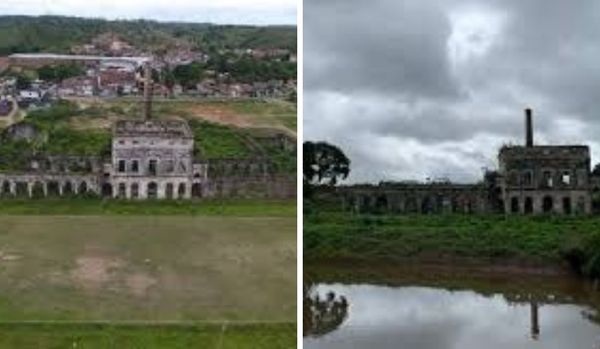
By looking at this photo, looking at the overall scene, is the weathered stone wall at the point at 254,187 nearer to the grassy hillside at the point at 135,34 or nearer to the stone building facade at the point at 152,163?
the stone building facade at the point at 152,163

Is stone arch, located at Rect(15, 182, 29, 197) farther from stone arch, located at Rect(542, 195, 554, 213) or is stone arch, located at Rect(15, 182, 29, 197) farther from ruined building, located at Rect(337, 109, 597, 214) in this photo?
stone arch, located at Rect(542, 195, 554, 213)

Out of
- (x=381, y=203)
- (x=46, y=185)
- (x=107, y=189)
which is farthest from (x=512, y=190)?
(x=46, y=185)

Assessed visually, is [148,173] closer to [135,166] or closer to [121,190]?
[135,166]

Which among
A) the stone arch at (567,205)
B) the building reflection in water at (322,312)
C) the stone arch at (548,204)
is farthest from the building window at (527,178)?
the building reflection in water at (322,312)

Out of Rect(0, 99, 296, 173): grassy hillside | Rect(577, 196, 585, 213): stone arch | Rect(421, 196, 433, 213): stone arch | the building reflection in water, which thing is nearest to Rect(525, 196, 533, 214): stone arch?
Rect(577, 196, 585, 213): stone arch

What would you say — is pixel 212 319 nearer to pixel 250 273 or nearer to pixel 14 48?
pixel 250 273

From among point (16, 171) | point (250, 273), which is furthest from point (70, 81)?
point (250, 273)
